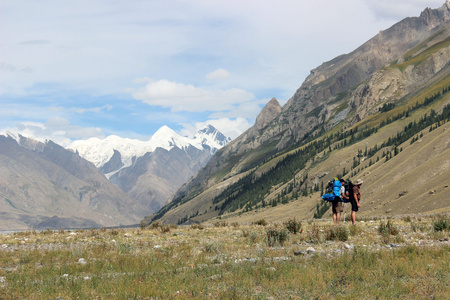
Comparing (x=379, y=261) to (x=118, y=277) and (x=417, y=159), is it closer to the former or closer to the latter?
(x=118, y=277)

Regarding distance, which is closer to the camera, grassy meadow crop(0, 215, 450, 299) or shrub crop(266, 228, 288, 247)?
grassy meadow crop(0, 215, 450, 299)

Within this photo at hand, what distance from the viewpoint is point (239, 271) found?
1435 centimetres

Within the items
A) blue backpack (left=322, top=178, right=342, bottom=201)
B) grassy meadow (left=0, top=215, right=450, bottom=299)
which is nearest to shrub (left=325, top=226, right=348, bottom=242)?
grassy meadow (left=0, top=215, right=450, bottom=299)

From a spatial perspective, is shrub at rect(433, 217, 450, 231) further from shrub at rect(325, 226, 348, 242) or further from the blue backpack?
the blue backpack

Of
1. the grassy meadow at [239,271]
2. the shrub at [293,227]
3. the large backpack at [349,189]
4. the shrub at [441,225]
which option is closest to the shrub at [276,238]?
the grassy meadow at [239,271]

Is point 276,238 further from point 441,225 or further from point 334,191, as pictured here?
point 441,225

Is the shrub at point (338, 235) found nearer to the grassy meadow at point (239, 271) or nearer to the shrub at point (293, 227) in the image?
the grassy meadow at point (239, 271)

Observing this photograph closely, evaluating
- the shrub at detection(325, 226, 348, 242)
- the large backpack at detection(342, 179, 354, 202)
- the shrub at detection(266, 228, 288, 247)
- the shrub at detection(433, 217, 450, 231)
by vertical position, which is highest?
the large backpack at detection(342, 179, 354, 202)

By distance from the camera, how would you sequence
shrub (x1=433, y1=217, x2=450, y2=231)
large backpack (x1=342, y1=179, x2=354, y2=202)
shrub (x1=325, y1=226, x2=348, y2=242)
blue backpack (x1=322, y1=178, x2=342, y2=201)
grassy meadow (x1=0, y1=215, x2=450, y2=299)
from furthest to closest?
1. large backpack (x1=342, y1=179, x2=354, y2=202)
2. blue backpack (x1=322, y1=178, x2=342, y2=201)
3. shrub (x1=433, y1=217, x2=450, y2=231)
4. shrub (x1=325, y1=226, x2=348, y2=242)
5. grassy meadow (x1=0, y1=215, x2=450, y2=299)

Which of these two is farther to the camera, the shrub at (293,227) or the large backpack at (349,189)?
the large backpack at (349,189)

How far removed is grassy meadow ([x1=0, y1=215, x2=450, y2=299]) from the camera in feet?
38.7

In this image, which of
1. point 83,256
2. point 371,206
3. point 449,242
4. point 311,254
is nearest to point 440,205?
point 371,206

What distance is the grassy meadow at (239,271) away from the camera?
11.8 m

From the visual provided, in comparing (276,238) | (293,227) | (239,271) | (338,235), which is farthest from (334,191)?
(239,271)
